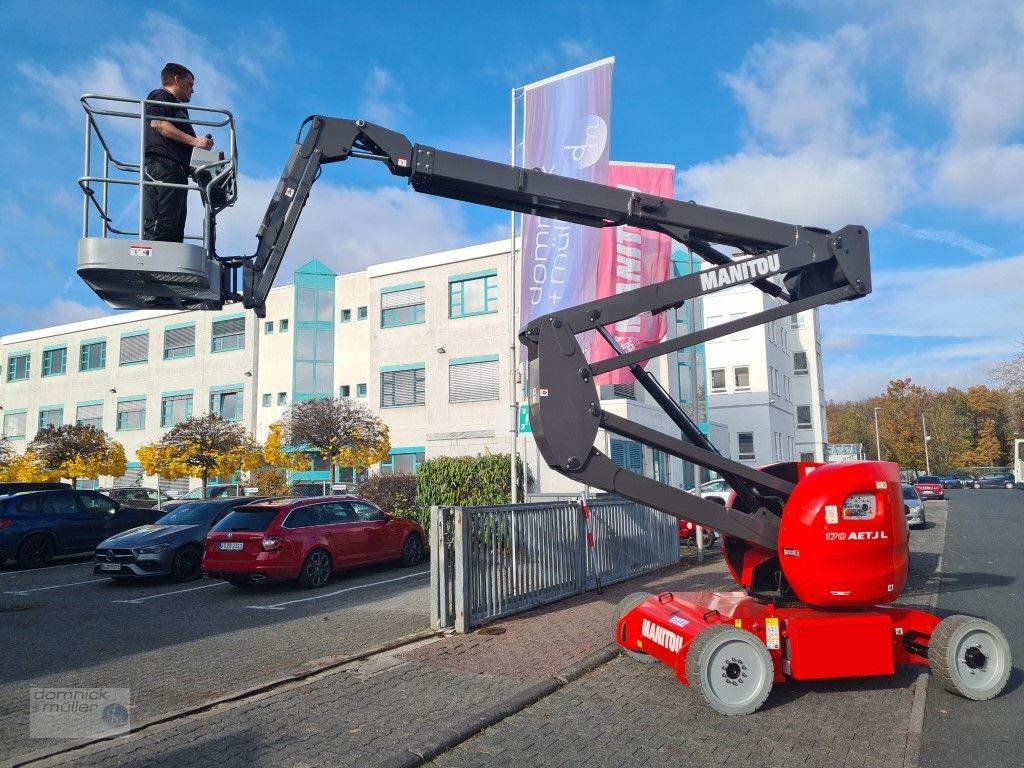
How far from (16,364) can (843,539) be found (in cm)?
5093

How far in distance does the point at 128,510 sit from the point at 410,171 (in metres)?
14.5

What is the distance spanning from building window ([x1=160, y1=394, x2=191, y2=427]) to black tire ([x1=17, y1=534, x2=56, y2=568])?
2350 centimetres

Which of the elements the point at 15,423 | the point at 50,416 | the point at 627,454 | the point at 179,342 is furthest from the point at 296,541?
the point at 15,423

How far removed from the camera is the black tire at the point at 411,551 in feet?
46.1

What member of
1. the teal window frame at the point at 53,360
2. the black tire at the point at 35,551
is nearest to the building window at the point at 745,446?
the black tire at the point at 35,551

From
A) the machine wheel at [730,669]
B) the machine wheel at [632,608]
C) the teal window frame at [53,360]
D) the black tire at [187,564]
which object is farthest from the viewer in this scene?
the teal window frame at [53,360]

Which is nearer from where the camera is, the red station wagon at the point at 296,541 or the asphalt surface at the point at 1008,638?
the asphalt surface at the point at 1008,638

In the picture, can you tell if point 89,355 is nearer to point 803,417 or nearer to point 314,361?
point 314,361

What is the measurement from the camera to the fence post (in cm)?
823

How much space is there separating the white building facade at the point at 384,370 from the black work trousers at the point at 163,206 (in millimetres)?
11393

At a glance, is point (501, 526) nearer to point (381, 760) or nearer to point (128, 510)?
point (381, 760)

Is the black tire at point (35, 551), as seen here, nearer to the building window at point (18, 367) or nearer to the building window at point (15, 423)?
the building window at point (15, 423)

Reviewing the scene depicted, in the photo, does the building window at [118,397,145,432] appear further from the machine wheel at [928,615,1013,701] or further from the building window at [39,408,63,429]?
the machine wheel at [928,615,1013,701]

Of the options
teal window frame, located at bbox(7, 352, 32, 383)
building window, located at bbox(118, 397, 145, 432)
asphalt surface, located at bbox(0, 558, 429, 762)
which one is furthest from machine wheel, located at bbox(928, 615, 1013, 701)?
teal window frame, located at bbox(7, 352, 32, 383)
